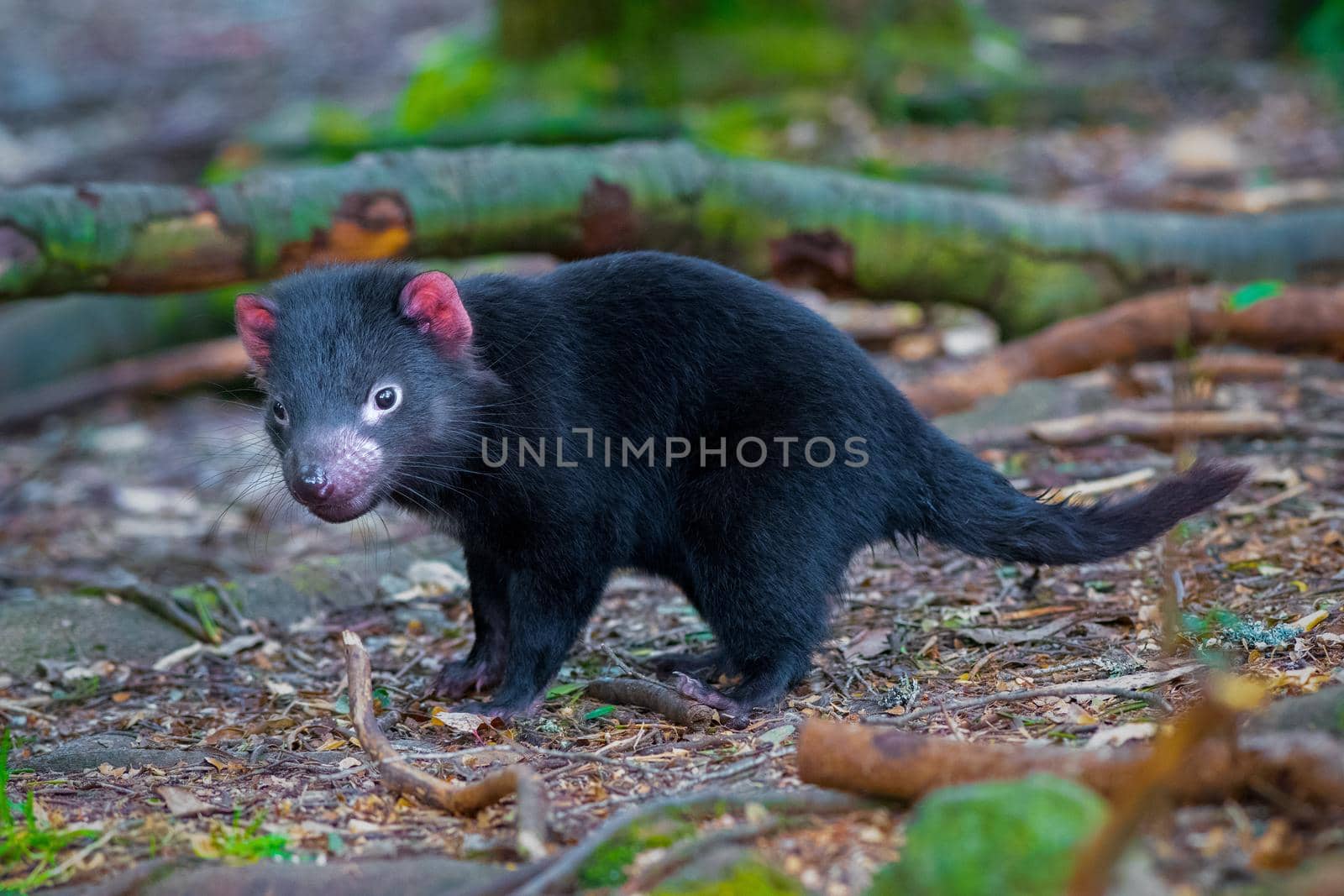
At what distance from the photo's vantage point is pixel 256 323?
384cm

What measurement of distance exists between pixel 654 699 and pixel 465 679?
77 cm

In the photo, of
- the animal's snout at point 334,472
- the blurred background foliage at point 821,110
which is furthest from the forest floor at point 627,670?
the blurred background foliage at point 821,110

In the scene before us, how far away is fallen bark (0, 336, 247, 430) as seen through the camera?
8547 millimetres

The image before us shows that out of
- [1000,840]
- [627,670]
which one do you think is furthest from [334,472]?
[1000,840]

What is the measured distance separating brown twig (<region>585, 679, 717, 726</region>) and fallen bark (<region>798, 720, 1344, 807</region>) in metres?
0.96

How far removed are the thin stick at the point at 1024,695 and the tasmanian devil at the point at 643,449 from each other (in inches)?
20.8

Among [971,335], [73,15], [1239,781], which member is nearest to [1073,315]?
[971,335]

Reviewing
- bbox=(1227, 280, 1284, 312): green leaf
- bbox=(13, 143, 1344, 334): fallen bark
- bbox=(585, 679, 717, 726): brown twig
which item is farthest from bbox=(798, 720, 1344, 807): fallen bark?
bbox=(13, 143, 1344, 334): fallen bark

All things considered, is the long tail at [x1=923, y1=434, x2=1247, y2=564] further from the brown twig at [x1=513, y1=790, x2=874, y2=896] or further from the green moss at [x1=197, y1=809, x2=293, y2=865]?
the green moss at [x1=197, y1=809, x2=293, y2=865]

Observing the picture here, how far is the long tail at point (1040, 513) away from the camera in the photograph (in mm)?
3678

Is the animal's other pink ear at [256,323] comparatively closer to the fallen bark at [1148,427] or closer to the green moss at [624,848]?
the green moss at [624,848]

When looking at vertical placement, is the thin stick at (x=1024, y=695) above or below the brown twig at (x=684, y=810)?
below

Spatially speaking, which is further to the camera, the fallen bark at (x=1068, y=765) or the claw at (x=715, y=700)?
the claw at (x=715, y=700)

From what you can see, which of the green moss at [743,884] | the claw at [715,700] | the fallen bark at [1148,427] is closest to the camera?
the green moss at [743,884]
